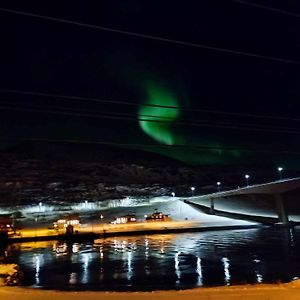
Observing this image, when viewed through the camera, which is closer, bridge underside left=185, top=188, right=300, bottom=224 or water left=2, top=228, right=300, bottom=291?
water left=2, top=228, right=300, bottom=291

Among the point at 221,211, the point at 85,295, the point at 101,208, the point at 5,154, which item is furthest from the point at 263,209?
the point at 85,295

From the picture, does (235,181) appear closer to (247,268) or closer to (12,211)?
(12,211)

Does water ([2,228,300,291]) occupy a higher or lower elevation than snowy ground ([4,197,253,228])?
lower

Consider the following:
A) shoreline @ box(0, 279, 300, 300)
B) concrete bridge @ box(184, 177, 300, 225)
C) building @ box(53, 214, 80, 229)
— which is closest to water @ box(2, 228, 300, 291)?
shoreline @ box(0, 279, 300, 300)

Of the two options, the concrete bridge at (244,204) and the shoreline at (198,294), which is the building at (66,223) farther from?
the shoreline at (198,294)

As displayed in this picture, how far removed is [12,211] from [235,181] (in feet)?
279

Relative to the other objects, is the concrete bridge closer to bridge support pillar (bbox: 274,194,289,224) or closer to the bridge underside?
the bridge underside

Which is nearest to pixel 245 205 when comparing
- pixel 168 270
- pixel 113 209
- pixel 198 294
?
pixel 113 209

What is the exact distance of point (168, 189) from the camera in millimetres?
174875

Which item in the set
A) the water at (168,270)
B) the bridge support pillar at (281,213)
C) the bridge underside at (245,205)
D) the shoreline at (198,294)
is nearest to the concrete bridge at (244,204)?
the bridge underside at (245,205)

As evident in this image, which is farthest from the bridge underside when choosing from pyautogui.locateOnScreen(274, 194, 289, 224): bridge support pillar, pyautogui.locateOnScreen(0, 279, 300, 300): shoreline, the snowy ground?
pyautogui.locateOnScreen(0, 279, 300, 300): shoreline

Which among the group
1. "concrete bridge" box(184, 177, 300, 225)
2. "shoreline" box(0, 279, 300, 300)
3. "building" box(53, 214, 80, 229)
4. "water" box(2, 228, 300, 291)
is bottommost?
"shoreline" box(0, 279, 300, 300)

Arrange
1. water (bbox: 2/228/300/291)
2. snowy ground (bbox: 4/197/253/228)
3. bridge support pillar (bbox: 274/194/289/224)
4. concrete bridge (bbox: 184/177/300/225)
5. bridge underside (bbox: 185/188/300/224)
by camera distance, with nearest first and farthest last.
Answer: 1. water (bbox: 2/228/300/291)
2. bridge support pillar (bbox: 274/194/289/224)
3. concrete bridge (bbox: 184/177/300/225)
4. bridge underside (bbox: 185/188/300/224)
5. snowy ground (bbox: 4/197/253/228)

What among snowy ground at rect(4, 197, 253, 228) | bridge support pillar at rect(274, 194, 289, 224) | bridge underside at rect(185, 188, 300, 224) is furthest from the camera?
Result: snowy ground at rect(4, 197, 253, 228)
